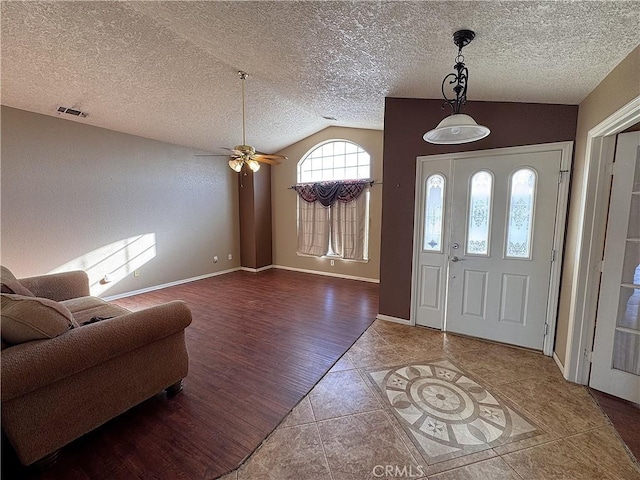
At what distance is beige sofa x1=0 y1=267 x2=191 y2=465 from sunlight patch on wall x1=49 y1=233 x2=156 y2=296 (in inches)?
98.8

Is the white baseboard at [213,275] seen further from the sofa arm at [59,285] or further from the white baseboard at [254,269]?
the sofa arm at [59,285]

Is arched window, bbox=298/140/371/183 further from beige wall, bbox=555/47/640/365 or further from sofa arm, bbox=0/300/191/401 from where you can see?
sofa arm, bbox=0/300/191/401

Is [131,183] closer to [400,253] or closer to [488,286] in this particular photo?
[400,253]

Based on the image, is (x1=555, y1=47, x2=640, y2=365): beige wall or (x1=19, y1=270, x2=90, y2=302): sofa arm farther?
(x1=19, y1=270, x2=90, y2=302): sofa arm

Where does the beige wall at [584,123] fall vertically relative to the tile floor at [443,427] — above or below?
above

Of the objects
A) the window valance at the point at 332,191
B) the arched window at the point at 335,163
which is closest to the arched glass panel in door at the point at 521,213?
the window valance at the point at 332,191

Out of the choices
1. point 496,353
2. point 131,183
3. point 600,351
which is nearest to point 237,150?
point 131,183

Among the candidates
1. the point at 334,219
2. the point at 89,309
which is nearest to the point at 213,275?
the point at 334,219

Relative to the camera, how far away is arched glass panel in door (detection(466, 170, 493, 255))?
115 inches

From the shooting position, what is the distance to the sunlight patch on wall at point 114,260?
4191mm

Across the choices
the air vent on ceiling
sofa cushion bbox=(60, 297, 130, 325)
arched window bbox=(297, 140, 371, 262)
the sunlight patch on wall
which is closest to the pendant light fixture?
sofa cushion bbox=(60, 297, 130, 325)

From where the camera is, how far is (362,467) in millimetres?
1570

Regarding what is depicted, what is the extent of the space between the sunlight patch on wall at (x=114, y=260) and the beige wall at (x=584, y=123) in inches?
228

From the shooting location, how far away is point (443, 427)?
1.86 m
